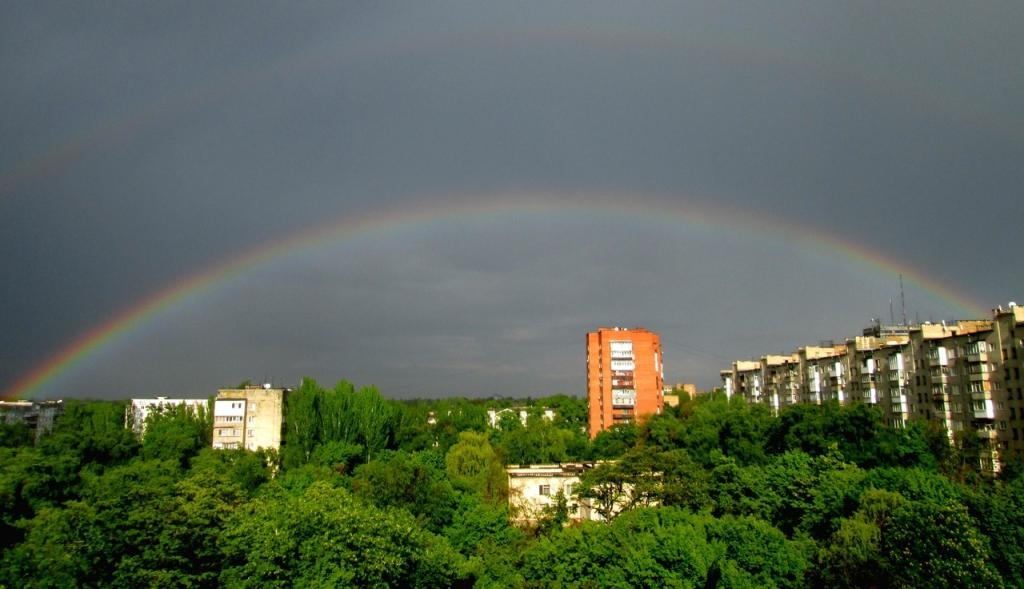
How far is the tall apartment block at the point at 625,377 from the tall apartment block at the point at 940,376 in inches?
588

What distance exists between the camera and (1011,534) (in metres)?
20.8

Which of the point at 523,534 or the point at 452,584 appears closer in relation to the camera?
the point at 452,584

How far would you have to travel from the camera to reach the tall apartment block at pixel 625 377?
255 feet

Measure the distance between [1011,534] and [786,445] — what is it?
21552 millimetres

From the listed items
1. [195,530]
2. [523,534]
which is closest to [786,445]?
[523,534]

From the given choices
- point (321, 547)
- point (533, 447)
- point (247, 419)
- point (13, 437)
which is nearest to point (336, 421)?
point (247, 419)

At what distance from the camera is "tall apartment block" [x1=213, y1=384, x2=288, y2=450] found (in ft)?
215

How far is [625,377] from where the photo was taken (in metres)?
78.4

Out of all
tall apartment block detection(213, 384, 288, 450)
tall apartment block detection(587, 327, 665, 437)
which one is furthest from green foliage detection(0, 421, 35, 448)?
tall apartment block detection(587, 327, 665, 437)

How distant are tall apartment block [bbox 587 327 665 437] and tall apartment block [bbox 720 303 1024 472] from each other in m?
14.9

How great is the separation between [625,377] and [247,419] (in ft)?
132

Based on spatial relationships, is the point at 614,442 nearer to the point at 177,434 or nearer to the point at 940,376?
the point at 940,376

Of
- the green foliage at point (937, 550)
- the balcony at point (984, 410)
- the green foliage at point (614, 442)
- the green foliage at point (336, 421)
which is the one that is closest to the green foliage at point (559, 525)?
the green foliage at point (937, 550)

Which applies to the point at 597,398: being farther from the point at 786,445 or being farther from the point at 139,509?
the point at 139,509
